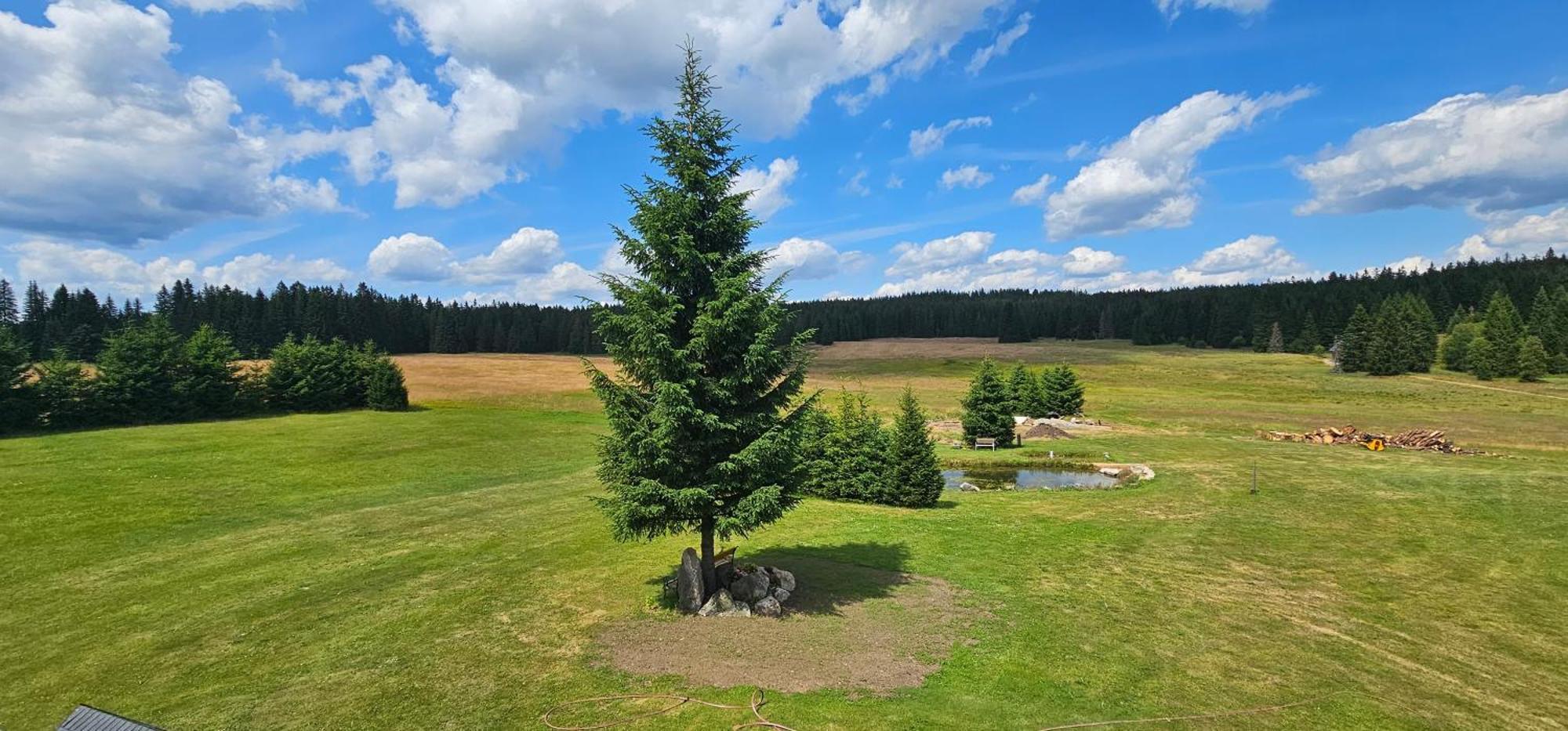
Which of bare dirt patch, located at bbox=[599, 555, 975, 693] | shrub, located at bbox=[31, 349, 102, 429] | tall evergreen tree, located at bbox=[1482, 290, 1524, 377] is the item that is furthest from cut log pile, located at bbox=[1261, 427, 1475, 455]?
shrub, located at bbox=[31, 349, 102, 429]

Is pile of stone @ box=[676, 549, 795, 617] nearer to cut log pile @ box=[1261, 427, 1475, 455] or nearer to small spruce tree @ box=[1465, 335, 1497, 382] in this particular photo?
cut log pile @ box=[1261, 427, 1475, 455]

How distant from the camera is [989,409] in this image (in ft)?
147

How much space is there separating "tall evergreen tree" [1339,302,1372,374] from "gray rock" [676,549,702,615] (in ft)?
353

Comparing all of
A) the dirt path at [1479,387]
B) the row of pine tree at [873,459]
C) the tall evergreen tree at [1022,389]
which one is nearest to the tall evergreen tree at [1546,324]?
the dirt path at [1479,387]

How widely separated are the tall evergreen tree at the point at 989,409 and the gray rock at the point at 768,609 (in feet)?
110

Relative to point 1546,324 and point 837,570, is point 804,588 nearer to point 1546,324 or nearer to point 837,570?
point 837,570

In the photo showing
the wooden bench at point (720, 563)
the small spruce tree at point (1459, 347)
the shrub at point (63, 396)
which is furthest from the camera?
the small spruce tree at point (1459, 347)

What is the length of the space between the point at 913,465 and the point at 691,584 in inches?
622

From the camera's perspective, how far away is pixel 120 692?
422 inches

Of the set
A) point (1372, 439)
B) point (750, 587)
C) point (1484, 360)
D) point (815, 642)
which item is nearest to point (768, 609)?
point (750, 587)

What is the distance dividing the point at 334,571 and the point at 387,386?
4956cm

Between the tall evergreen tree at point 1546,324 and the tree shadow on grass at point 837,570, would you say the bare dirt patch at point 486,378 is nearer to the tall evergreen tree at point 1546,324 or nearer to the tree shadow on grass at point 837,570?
the tree shadow on grass at point 837,570

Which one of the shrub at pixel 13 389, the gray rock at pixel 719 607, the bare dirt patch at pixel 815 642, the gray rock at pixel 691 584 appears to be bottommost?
the bare dirt patch at pixel 815 642

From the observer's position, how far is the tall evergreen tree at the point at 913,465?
90.1 feet
